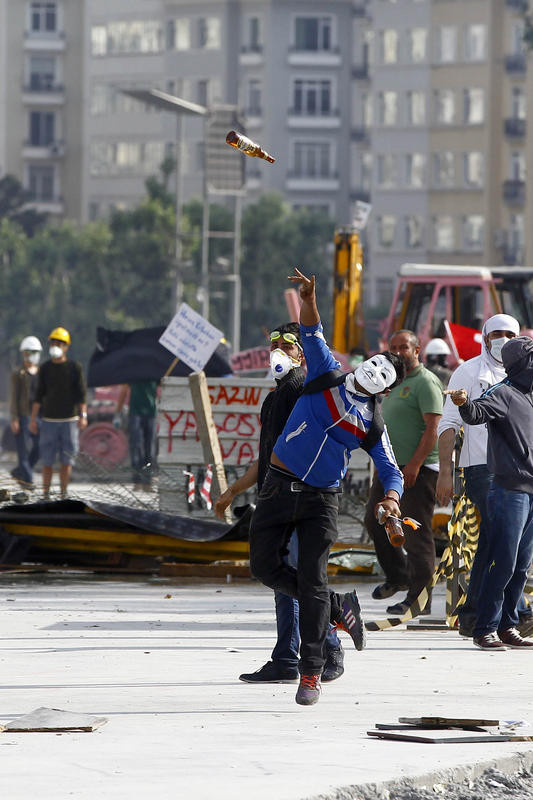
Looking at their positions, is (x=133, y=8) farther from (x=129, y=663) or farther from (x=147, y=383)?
(x=129, y=663)

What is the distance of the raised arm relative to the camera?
864 centimetres

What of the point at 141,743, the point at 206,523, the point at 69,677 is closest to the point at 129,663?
the point at 69,677

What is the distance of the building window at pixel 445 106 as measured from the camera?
3789 inches

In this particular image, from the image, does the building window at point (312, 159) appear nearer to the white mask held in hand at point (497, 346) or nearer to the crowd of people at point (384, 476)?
the crowd of people at point (384, 476)

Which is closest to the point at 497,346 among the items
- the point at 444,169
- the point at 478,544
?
the point at 478,544

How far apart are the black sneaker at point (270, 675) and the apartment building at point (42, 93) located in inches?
4175

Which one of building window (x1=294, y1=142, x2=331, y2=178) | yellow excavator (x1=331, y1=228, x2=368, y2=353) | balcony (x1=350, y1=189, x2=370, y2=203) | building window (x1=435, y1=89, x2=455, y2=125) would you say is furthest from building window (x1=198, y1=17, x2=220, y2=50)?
yellow excavator (x1=331, y1=228, x2=368, y2=353)

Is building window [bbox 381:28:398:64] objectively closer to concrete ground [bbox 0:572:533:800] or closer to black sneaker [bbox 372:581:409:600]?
concrete ground [bbox 0:572:533:800]

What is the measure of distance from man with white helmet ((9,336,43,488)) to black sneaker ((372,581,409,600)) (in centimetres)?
1103

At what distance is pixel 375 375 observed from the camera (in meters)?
8.80

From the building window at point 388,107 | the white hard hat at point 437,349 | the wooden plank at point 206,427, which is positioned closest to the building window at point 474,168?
the building window at point 388,107

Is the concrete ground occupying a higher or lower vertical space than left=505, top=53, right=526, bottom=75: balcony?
lower

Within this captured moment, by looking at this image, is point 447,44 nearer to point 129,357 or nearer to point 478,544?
point 129,357

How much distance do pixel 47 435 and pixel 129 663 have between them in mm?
10567
